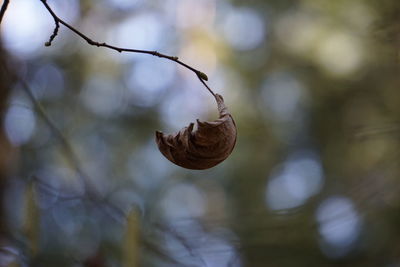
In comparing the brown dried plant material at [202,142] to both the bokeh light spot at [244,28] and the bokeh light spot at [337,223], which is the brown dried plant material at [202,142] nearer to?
the bokeh light spot at [337,223]

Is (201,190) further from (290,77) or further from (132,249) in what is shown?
(132,249)

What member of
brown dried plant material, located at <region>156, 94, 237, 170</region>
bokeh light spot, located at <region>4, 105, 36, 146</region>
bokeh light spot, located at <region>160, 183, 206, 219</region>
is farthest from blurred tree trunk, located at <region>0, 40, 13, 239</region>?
brown dried plant material, located at <region>156, 94, 237, 170</region>

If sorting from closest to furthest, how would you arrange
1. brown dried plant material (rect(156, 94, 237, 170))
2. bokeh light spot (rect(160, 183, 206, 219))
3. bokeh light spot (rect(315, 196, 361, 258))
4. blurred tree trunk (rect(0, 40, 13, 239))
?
brown dried plant material (rect(156, 94, 237, 170)), blurred tree trunk (rect(0, 40, 13, 239)), bokeh light spot (rect(315, 196, 361, 258)), bokeh light spot (rect(160, 183, 206, 219))

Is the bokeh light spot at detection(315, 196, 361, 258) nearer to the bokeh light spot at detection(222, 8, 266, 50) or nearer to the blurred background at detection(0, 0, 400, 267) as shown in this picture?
the blurred background at detection(0, 0, 400, 267)

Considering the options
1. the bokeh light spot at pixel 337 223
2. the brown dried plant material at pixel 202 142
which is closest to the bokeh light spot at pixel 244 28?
the bokeh light spot at pixel 337 223

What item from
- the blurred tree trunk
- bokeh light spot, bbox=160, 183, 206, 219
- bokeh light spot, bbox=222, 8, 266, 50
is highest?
bokeh light spot, bbox=222, 8, 266, 50

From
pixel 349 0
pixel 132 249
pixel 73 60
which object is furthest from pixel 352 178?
pixel 132 249
